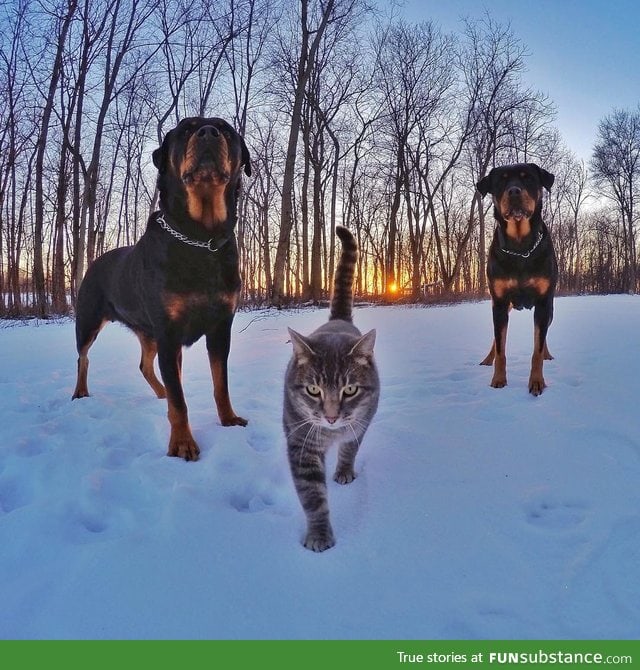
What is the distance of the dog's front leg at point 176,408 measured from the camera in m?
2.64

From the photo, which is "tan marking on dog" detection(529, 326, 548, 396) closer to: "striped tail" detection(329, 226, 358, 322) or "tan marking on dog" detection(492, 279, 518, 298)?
"tan marking on dog" detection(492, 279, 518, 298)

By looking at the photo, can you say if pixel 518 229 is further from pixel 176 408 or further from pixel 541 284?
pixel 176 408

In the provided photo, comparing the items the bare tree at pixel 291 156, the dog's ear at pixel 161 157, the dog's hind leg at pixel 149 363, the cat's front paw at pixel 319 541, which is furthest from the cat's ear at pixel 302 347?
the bare tree at pixel 291 156

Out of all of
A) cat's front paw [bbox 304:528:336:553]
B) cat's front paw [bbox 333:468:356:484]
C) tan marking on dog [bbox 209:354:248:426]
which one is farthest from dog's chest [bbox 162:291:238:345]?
cat's front paw [bbox 304:528:336:553]

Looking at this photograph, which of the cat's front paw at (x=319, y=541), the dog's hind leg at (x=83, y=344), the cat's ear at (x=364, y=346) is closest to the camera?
the cat's front paw at (x=319, y=541)

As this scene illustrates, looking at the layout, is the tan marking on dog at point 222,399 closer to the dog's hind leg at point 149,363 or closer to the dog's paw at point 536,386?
the dog's hind leg at point 149,363

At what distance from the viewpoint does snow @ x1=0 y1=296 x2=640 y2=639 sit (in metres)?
1.48

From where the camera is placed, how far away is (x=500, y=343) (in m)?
3.94

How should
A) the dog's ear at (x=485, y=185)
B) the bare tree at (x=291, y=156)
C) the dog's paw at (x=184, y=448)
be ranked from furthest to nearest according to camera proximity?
1. the bare tree at (x=291, y=156)
2. the dog's ear at (x=485, y=185)
3. the dog's paw at (x=184, y=448)

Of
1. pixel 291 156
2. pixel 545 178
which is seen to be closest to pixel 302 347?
pixel 545 178

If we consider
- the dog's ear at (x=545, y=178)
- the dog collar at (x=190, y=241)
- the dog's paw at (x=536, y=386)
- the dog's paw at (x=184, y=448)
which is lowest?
the dog's paw at (x=184, y=448)

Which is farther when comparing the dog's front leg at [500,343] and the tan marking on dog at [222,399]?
the dog's front leg at [500,343]
